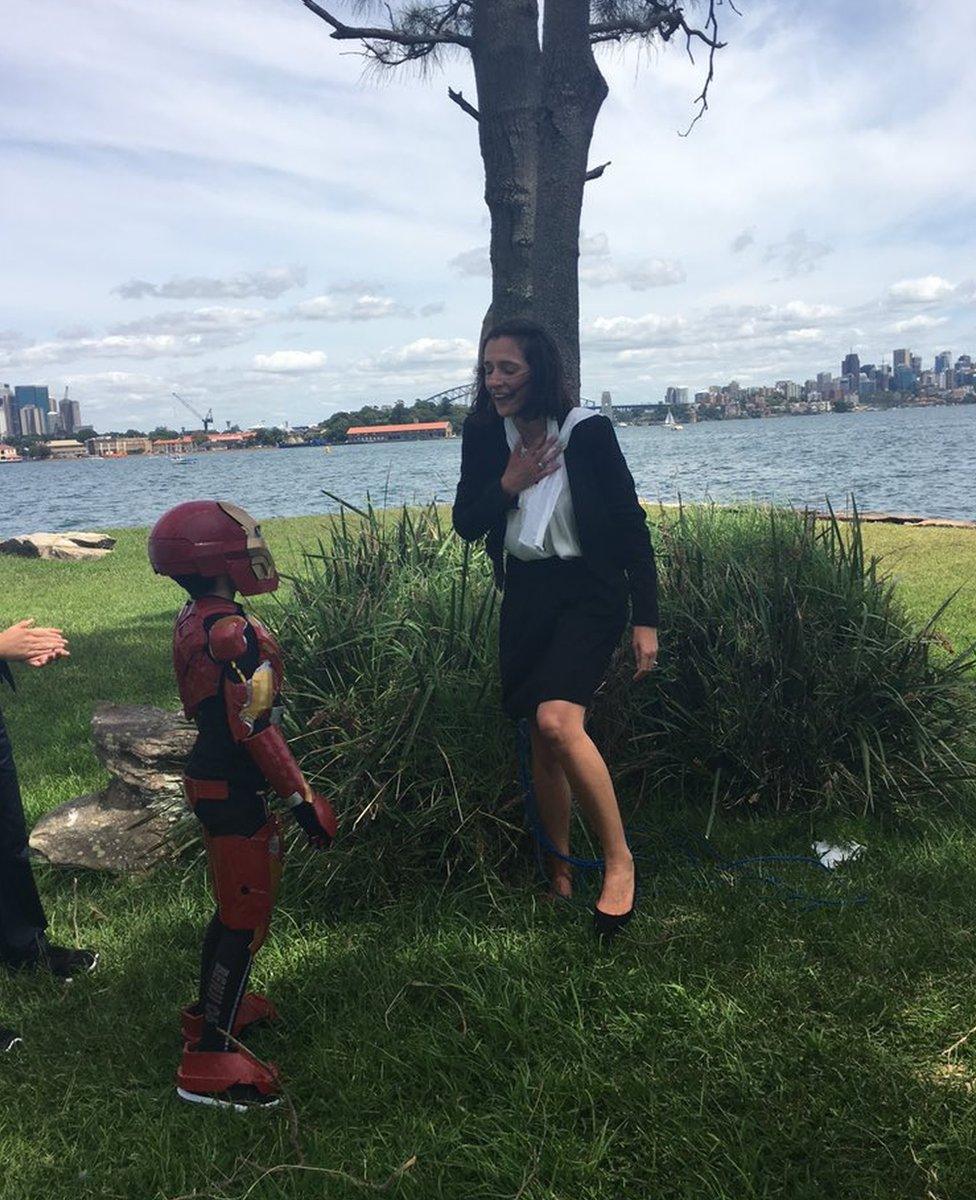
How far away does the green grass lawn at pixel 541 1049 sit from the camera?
2469 mm

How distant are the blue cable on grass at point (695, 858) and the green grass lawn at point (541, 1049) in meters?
0.07

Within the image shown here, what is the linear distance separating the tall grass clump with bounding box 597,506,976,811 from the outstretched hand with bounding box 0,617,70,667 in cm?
233

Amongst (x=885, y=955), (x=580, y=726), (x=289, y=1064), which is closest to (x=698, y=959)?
(x=885, y=955)

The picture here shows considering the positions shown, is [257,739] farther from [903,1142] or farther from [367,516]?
[367,516]

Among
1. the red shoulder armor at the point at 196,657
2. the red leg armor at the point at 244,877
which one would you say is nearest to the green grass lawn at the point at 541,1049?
the red leg armor at the point at 244,877

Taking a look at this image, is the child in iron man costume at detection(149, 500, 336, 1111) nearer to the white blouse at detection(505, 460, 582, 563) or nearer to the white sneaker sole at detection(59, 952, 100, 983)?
the white sneaker sole at detection(59, 952, 100, 983)

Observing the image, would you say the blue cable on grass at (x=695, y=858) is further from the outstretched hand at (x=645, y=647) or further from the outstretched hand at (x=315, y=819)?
the outstretched hand at (x=315, y=819)

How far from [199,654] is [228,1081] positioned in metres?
1.19

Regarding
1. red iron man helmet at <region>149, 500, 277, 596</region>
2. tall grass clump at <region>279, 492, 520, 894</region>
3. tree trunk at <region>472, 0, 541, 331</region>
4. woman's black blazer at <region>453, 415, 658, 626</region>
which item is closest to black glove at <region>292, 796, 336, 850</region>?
red iron man helmet at <region>149, 500, 277, 596</region>

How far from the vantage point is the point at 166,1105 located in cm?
285

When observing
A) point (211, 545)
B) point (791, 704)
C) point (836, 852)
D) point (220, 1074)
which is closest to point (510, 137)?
point (791, 704)

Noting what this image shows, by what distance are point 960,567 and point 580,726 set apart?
9515 mm

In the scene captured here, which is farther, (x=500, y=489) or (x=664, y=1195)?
(x=500, y=489)

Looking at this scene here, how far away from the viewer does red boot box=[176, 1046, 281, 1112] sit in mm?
2787
